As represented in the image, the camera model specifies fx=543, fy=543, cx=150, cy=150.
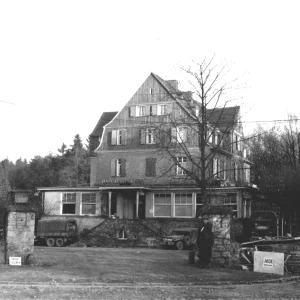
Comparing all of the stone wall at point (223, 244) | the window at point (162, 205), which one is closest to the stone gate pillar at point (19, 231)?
the stone wall at point (223, 244)

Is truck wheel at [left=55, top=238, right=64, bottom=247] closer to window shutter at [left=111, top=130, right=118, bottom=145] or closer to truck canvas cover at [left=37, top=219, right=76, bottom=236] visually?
truck canvas cover at [left=37, top=219, right=76, bottom=236]

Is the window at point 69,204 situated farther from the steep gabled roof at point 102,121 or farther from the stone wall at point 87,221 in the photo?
the steep gabled roof at point 102,121

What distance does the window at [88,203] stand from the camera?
48.3m

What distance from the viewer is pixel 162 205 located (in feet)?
154

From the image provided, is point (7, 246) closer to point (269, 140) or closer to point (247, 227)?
point (247, 227)

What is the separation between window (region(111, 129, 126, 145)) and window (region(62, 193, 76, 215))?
6677 mm

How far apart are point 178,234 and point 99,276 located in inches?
818

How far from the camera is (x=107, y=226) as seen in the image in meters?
43.5

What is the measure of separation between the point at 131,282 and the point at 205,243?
4343 mm

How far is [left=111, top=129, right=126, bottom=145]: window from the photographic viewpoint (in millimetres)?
51625

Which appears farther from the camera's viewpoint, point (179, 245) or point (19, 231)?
point (179, 245)

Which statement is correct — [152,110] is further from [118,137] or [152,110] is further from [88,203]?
[88,203]

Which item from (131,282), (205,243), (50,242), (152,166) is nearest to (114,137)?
(152,166)

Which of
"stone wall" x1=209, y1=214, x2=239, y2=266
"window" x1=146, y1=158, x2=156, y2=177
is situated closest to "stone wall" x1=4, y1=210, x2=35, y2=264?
"stone wall" x1=209, y1=214, x2=239, y2=266
